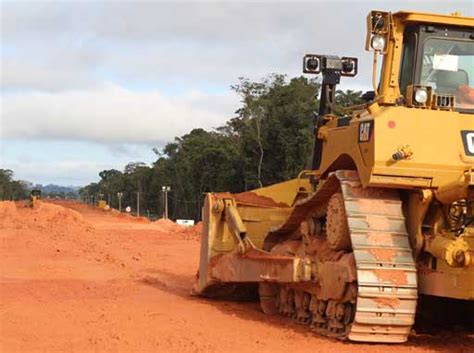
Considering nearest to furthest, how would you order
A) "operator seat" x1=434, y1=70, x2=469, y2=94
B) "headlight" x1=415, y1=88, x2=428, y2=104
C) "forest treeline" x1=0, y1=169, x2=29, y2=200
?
"headlight" x1=415, y1=88, x2=428, y2=104, "operator seat" x1=434, y1=70, x2=469, y2=94, "forest treeline" x1=0, y1=169, x2=29, y2=200

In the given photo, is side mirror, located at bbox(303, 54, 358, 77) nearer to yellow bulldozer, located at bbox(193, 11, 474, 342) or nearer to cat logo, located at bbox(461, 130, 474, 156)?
yellow bulldozer, located at bbox(193, 11, 474, 342)

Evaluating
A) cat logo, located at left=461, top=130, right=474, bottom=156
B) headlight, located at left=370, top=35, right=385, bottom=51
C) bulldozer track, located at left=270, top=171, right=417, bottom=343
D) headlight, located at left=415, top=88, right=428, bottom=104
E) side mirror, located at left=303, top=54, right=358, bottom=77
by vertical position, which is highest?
side mirror, located at left=303, top=54, right=358, bottom=77

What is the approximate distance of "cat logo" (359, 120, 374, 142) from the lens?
6378 mm

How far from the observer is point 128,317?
7688mm

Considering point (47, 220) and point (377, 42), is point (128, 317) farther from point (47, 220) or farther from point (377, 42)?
point (47, 220)

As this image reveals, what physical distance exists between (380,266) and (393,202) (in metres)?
0.65

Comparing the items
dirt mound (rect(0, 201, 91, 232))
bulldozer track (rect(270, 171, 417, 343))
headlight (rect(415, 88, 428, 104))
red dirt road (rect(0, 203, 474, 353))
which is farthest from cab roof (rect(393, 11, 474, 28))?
dirt mound (rect(0, 201, 91, 232))

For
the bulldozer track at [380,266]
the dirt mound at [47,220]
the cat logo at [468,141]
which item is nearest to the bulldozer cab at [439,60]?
the cat logo at [468,141]

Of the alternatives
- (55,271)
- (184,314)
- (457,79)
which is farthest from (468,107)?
(55,271)

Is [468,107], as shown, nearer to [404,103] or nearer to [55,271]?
[404,103]

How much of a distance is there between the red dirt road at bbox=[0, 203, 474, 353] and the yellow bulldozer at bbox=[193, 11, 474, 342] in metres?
0.40

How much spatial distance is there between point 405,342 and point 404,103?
2.06 meters

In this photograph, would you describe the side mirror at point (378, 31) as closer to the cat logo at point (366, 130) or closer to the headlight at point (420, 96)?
the headlight at point (420, 96)

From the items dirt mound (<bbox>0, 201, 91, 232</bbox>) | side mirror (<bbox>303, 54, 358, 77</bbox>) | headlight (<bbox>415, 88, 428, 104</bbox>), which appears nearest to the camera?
headlight (<bbox>415, 88, 428, 104</bbox>)
